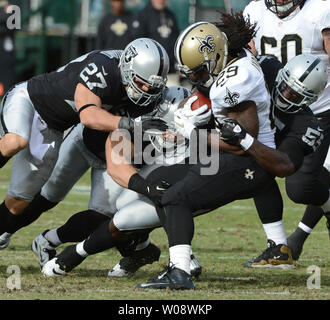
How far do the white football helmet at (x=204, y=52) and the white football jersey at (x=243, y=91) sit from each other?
0.18m

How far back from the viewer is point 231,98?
4.59 m

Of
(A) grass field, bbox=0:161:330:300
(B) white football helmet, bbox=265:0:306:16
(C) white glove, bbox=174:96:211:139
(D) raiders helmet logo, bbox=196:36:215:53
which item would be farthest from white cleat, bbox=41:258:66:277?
(B) white football helmet, bbox=265:0:306:16

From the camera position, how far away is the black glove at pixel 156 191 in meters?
4.77

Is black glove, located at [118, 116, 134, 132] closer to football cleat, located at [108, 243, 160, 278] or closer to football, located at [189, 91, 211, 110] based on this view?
football, located at [189, 91, 211, 110]

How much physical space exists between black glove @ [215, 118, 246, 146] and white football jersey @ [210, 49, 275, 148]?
0.09 m

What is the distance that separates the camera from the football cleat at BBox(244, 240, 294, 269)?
5574 millimetres

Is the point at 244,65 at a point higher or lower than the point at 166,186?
higher

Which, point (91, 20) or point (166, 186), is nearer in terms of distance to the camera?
point (166, 186)

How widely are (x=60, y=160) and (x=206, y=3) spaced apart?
32.1 feet

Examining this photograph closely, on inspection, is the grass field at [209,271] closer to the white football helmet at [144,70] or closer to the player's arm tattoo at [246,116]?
the player's arm tattoo at [246,116]

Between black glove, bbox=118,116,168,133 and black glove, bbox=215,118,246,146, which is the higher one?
black glove, bbox=215,118,246,146

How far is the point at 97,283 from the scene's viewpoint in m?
5.01

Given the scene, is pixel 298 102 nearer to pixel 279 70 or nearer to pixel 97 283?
pixel 279 70
